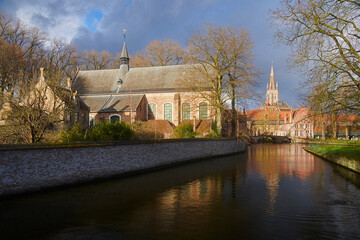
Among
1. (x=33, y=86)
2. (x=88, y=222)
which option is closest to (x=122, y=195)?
(x=88, y=222)

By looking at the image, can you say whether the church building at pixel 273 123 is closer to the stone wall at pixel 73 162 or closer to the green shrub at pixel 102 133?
the stone wall at pixel 73 162

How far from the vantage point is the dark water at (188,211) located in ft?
22.0

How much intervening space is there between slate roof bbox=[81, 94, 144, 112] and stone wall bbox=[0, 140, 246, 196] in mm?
16277

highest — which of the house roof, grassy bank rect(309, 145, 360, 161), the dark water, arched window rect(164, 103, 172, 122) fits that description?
arched window rect(164, 103, 172, 122)

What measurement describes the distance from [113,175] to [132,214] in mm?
5637

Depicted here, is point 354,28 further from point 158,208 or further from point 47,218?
point 47,218

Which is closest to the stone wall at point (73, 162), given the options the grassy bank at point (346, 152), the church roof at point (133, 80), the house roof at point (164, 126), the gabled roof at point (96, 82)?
the grassy bank at point (346, 152)

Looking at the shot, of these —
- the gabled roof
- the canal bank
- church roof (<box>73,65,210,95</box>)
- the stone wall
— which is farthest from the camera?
the gabled roof

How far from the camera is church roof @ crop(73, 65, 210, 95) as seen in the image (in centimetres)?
3656

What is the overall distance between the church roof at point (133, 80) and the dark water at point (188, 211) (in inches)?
967

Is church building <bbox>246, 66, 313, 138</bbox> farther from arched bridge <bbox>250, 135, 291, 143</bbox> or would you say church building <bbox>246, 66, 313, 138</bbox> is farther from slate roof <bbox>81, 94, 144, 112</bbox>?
slate roof <bbox>81, 94, 144, 112</bbox>

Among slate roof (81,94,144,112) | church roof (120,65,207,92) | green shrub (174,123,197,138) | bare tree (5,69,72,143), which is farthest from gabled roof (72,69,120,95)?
bare tree (5,69,72,143)

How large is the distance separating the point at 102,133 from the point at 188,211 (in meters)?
7.83

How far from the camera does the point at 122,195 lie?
10.3 meters
